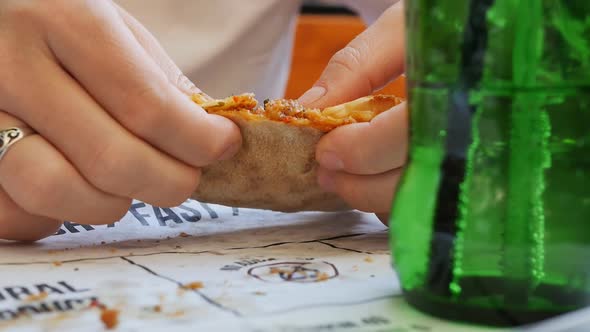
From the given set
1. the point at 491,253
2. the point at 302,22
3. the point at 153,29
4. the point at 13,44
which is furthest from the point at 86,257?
the point at 302,22

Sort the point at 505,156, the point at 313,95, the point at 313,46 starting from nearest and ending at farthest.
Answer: the point at 505,156, the point at 313,95, the point at 313,46

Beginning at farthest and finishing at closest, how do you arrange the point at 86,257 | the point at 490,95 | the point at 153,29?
the point at 153,29 < the point at 86,257 < the point at 490,95

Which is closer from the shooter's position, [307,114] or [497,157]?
[497,157]

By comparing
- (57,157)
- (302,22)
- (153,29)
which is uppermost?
(302,22)

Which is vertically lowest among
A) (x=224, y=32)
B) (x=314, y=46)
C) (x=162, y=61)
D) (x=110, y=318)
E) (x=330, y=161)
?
(x=110, y=318)

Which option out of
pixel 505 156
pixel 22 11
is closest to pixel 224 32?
pixel 22 11

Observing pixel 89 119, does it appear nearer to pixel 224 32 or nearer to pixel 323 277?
pixel 323 277

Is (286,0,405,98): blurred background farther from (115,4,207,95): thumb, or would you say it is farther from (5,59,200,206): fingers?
(5,59,200,206): fingers

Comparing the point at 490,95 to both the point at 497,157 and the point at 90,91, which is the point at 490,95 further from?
the point at 90,91
